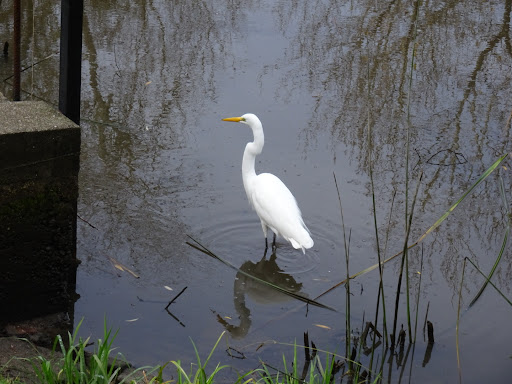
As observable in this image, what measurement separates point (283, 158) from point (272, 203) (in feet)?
3.61

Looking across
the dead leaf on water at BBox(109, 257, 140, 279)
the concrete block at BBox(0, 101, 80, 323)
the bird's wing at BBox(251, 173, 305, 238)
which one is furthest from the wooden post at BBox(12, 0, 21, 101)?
the bird's wing at BBox(251, 173, 305, 238)

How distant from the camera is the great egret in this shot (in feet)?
15.5

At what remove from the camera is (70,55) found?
3.63 meters

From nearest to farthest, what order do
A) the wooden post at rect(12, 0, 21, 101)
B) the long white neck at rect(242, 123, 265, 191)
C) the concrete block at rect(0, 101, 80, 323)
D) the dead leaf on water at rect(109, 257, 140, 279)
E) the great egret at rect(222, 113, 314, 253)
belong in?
the concrete block at rect(0, 101, 80, 323) → the wooden post at rect(12, 0, 21, 101) → the dead leaf on water at rect(109, 257, 140, 279) → the great egret at rect(222, 113, 314, 253) → the long white neck at rect(242, 123, 265, 191)

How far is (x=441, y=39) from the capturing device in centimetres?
798

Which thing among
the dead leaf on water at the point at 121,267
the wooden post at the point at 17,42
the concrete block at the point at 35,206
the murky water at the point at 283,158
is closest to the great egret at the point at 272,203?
the murky water at the point at 283,158

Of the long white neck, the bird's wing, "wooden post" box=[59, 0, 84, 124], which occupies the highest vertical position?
"wooden post" box=[59, 0, 84, 124]

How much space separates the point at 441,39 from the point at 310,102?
2120 millimetres

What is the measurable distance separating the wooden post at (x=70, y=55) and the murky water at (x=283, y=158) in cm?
99

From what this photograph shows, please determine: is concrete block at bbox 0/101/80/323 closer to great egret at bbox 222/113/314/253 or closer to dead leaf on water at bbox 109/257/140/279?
dead leaf on water at bbox 109/257/140/279

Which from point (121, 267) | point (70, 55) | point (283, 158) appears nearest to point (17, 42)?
point (70, 55)

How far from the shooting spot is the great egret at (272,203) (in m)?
4.72

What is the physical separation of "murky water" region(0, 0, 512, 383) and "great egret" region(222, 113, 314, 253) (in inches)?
8.1

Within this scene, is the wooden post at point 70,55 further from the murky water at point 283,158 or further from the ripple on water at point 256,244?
the ripple on water at point 256,244
